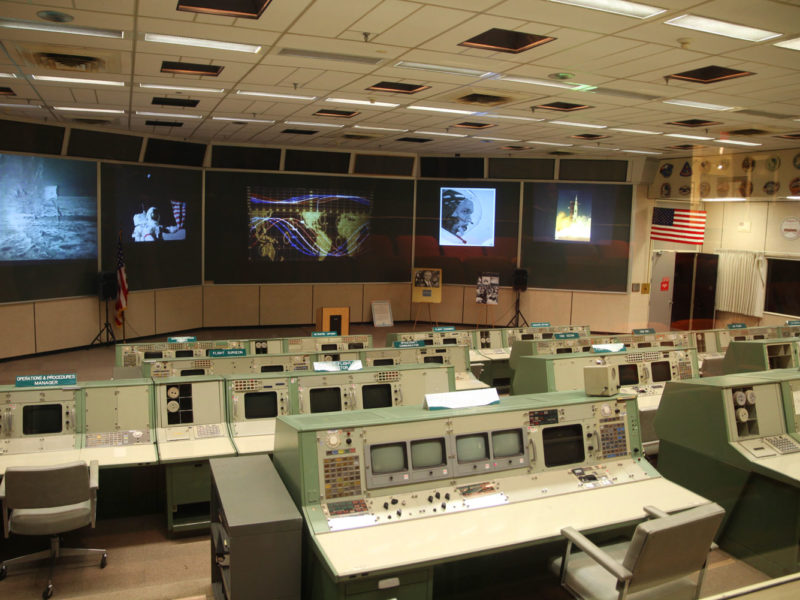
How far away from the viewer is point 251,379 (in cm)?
504

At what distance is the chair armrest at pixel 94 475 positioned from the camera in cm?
400

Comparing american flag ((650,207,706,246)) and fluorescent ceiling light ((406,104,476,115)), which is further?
american flag ((650,207,706,246))

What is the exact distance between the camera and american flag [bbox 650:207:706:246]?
13.0m

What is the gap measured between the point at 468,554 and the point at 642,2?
341cm

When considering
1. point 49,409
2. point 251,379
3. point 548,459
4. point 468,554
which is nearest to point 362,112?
point 251,379

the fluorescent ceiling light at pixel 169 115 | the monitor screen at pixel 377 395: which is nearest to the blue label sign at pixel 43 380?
the monitor screen at pixel 377 395

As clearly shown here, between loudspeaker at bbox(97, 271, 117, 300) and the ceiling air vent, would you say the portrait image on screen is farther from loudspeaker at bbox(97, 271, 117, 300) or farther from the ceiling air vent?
the ceiling air vent

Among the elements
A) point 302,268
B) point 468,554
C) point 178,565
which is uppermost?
point 302,268

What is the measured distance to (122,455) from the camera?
4434mm

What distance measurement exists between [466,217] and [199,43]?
9013mm

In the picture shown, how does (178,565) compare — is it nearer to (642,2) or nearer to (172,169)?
(642,2)

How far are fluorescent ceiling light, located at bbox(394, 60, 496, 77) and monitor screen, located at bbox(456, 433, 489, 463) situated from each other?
3.74 m

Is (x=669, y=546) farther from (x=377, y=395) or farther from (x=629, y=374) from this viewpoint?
(x=629, y=374)

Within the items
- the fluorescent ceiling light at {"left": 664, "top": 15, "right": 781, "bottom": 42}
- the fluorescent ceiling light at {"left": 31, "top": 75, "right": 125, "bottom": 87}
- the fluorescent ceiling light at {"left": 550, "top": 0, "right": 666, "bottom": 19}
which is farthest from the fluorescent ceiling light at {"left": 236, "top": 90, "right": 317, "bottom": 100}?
the fluorescent ceiling light at {"left": 664, "top": 15, "right": 781, "bottom": 42}
